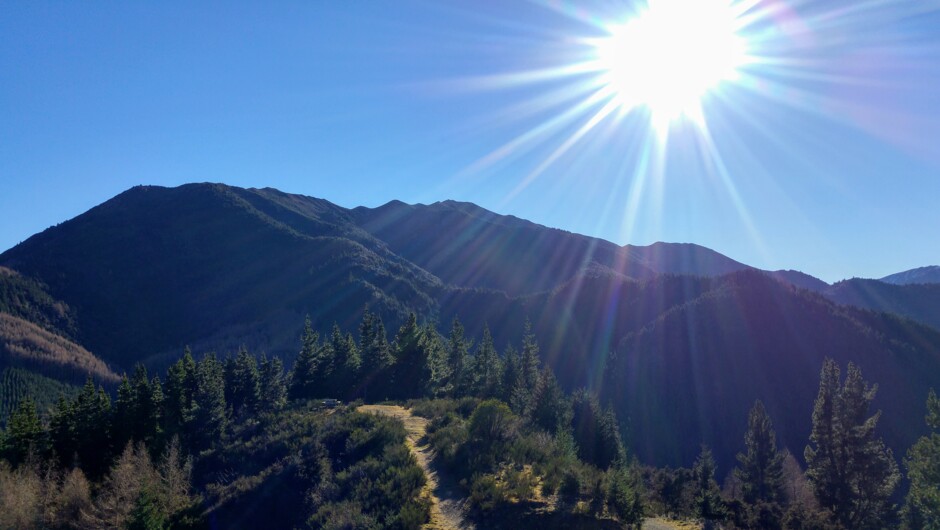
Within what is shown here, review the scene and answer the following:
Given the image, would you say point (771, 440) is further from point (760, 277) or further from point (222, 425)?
point (760, 277)

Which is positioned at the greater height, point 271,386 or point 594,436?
point 271,386

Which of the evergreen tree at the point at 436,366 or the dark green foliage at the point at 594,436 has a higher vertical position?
the evergreen tree at the point at 436,366

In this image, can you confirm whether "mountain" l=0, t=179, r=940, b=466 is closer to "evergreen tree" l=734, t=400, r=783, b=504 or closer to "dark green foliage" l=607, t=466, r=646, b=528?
"evergreen tree" l=734, t=400, r=783, b=504

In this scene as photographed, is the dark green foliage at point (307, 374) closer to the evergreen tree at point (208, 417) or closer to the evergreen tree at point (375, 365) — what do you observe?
the evergreen tree at point (375, 365)

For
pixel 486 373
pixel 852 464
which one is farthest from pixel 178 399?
pixel 852 464

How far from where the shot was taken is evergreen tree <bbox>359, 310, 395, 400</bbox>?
41.6 m

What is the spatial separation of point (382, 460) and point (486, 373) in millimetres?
25794

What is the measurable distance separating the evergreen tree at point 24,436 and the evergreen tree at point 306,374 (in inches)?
685

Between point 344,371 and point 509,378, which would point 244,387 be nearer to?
point 344,371

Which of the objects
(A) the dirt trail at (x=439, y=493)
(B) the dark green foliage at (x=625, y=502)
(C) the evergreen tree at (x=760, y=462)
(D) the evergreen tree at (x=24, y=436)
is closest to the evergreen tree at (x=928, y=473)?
(C) the evergreen tree at (x=760, y=462)

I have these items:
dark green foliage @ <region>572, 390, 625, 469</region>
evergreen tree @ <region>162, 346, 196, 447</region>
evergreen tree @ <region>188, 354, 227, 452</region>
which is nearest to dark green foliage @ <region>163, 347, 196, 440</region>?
evergreen tree @ <region>162, 346, 196, 447</region>

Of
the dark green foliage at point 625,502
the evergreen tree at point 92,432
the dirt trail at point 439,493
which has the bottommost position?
the evergreen tree at point 92,432

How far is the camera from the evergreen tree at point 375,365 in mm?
41594

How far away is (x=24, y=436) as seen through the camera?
95.3 feet
